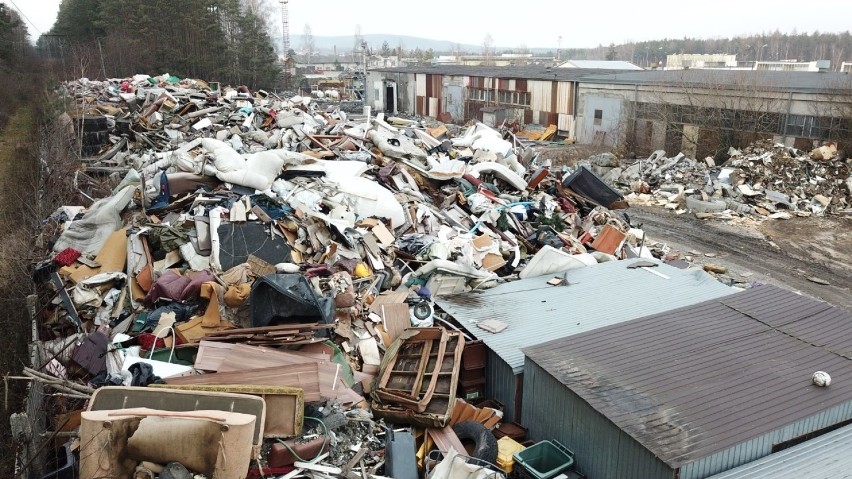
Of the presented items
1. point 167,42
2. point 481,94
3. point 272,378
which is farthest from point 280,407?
point 167,42

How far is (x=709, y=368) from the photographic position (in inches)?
291

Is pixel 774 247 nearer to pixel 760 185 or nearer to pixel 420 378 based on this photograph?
pixel 760 185

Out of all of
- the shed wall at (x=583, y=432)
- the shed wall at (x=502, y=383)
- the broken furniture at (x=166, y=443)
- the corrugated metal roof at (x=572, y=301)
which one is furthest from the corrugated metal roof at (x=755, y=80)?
the broken furniture at (x=166, y=443)

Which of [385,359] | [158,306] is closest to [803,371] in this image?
[385,359]

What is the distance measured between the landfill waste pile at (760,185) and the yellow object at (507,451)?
53.4ft

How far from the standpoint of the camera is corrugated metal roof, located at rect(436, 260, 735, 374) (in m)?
9.23

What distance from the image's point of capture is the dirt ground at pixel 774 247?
15.4 m

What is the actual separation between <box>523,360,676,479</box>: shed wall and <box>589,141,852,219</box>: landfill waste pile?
15.9 meters

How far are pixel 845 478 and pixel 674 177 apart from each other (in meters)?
20.5

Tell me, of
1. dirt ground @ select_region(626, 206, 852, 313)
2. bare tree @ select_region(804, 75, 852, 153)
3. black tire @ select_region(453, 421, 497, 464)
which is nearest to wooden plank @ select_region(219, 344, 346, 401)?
black tire @ select_region(453, 421, 497, 464)

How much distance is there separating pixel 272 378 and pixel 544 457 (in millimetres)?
3634

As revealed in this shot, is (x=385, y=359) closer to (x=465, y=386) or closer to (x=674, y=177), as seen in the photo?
(x=465, y=386)

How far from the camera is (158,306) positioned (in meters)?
9.53

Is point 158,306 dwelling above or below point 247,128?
below
